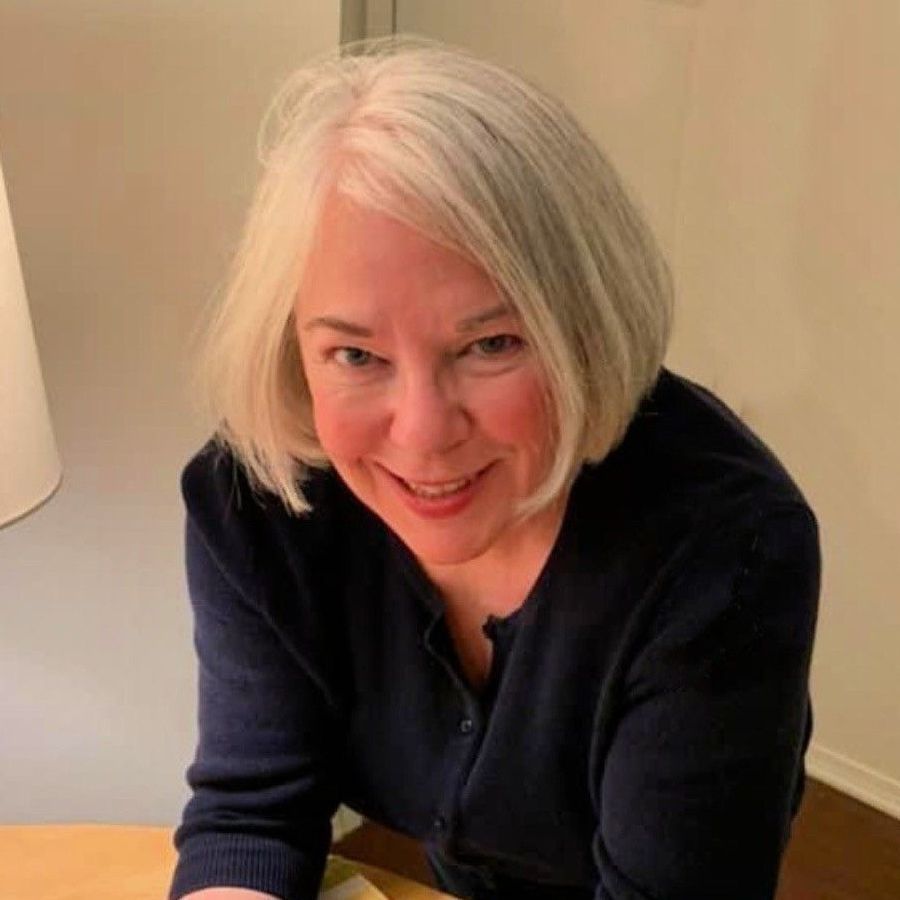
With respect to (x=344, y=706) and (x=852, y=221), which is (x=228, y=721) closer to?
(x=344, y=706)

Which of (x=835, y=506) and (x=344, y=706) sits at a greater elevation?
(x=344, y=706)

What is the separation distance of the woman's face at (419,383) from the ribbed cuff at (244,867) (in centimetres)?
24

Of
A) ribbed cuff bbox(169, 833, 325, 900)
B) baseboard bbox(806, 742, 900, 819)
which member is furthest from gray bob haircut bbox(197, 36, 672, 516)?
baseboard bbox(806, 742, 900, 819)

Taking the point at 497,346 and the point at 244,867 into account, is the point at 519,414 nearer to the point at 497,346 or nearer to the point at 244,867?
the point at 497,346

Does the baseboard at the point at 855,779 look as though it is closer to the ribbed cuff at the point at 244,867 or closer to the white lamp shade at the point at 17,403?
the ribbed cuff at the point at 244,867

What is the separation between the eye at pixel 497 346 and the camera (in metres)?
0.93

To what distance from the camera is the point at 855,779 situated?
2166 mm

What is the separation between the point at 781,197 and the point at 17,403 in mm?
1104

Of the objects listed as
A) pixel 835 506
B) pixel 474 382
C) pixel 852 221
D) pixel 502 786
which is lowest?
pixel 835 506

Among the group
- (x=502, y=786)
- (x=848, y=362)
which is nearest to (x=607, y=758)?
(x=502, y=786)

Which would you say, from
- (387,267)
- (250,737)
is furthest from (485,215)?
(250,737)

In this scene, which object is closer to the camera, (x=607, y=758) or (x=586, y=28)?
(x=607, y=758)

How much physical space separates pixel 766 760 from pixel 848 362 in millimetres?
1026

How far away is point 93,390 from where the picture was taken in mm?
1529
